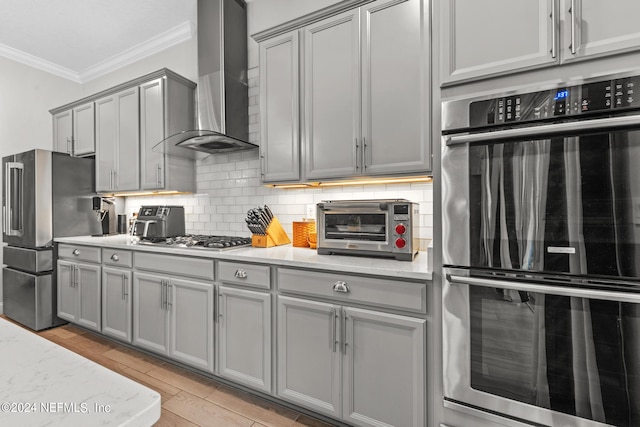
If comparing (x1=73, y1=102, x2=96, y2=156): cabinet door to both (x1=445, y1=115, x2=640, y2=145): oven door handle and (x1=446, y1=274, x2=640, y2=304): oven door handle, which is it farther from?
(x1=446, y1=274, x2=640, y2=304): oven door handle

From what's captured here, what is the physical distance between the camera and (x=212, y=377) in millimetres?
2223

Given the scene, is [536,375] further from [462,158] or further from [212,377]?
[212,377]

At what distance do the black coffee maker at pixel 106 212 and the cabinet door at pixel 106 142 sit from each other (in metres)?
0.18

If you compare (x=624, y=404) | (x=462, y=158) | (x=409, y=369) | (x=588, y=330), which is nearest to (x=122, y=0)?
(x=462, y=158)

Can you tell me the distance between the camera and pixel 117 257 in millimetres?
2736

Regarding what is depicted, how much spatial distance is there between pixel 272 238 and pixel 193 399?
1184 millimetres

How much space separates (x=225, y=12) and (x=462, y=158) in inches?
96.4

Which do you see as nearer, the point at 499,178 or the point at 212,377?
the point at 499,178

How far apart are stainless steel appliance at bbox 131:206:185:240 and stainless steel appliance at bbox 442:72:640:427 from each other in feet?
8.03

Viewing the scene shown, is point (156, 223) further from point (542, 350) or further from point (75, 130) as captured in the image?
point (542, 350)

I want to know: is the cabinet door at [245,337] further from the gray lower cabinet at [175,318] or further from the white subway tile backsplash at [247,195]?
the white subway tile backsplash at [247,195]

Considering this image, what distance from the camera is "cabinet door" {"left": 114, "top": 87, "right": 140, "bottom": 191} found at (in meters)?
3.17

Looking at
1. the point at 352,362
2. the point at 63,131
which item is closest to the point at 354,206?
the point at 352,362

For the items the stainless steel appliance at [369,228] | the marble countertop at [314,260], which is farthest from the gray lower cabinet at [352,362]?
the stainless steel appliance at [369,228]
